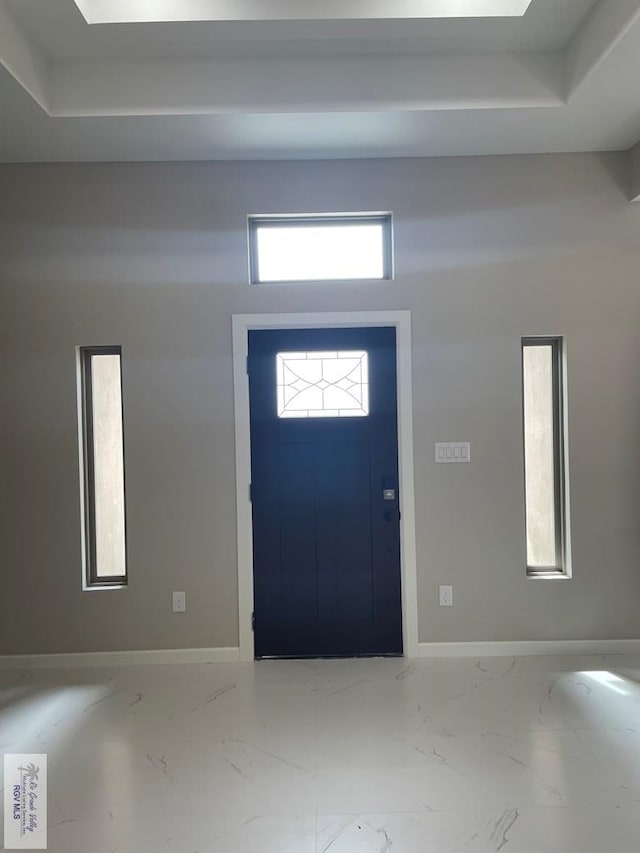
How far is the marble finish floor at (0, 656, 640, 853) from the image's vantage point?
1819mm

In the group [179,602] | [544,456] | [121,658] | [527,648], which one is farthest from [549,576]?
[121,658]

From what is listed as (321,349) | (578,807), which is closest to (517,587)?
(578,807)

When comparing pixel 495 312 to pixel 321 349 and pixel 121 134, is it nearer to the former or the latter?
pixel 321 349

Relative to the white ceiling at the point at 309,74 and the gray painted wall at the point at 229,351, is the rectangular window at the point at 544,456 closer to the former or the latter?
the gray painted wall at the point at 229,351

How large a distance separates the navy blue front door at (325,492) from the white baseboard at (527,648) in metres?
0.25

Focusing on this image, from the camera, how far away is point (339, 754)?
2.25m

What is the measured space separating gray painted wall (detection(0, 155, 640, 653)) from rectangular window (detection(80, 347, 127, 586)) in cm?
10

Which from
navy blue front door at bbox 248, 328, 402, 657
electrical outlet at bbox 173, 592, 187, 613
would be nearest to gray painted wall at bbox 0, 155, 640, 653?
electrical outlet at bbox 173, 592, 187, 613

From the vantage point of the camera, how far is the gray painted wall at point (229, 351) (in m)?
3.15

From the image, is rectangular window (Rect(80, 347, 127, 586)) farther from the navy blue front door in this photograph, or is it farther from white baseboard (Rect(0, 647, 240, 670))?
the navy blue front door

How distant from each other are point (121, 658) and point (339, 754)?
155 cm

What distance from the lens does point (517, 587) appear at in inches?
125

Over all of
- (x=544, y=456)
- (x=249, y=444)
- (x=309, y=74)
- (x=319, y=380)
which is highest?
(x=309, y=74)

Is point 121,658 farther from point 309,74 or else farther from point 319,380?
point 309,74
